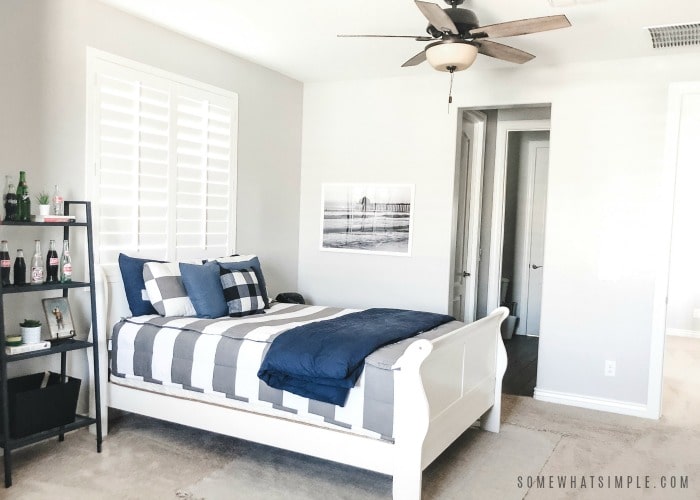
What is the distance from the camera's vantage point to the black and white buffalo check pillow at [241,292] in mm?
3852

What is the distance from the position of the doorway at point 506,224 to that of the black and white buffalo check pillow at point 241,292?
1875 mm

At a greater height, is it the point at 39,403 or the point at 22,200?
the point at 22,200

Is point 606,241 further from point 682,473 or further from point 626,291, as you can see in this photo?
point 682,473

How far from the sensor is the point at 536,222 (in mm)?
6953

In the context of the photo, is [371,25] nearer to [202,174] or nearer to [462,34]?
[462,34]

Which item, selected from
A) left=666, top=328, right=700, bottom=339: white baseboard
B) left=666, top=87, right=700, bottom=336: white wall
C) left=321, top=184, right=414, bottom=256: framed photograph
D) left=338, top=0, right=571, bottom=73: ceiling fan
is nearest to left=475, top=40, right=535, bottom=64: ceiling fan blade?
left=338, top=0, right=571, bottom=73: ceiling fan

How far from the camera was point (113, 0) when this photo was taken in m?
3.57

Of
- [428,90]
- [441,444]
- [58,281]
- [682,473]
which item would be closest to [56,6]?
[58,281]

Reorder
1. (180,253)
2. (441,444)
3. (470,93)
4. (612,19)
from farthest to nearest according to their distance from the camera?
(470,93) < (180,253) < (612,19) < (441,444)

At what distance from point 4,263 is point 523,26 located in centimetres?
287

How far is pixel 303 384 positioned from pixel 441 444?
0.78 metres

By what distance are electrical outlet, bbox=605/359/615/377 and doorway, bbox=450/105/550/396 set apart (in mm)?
632

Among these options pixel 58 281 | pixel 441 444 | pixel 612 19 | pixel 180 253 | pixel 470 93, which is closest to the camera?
pixel 441 444

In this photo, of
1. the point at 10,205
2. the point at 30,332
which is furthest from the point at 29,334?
the point at 10,205
